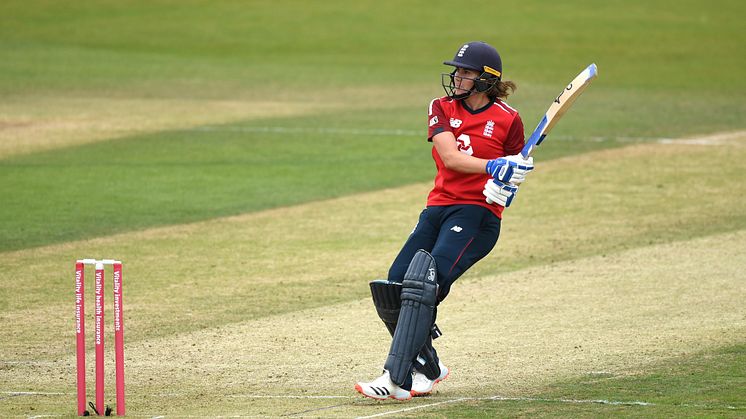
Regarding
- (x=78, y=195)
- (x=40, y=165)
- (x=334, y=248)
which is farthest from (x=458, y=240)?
(x=40, y=165)

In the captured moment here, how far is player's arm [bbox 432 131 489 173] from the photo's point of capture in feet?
25.5

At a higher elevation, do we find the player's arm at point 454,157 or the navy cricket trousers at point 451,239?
the player's arm at point 454,157

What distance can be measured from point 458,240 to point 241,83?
2290 cm

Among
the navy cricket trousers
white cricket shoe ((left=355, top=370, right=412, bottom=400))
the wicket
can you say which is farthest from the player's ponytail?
the wicket

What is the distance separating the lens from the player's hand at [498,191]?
7.70 metres

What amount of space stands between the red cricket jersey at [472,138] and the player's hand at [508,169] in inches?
11.4

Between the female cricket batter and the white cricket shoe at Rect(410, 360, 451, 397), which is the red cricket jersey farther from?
the white cricket shoe at Rect(410, 360, 451, 397)

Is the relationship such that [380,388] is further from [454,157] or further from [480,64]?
[480,64]

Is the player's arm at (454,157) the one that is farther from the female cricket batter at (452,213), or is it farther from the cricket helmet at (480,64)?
the cricket helmet at (480,64)

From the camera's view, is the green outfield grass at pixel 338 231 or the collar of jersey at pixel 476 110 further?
the green outfield grass at pixel 338 231

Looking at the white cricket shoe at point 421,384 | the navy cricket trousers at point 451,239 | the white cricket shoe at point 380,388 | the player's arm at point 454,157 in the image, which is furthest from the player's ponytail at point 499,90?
the white cricket shoe at point 380,388

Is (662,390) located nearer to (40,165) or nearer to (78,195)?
(78,195)

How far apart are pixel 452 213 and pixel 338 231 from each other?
23.5 ft

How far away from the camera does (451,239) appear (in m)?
7.82
